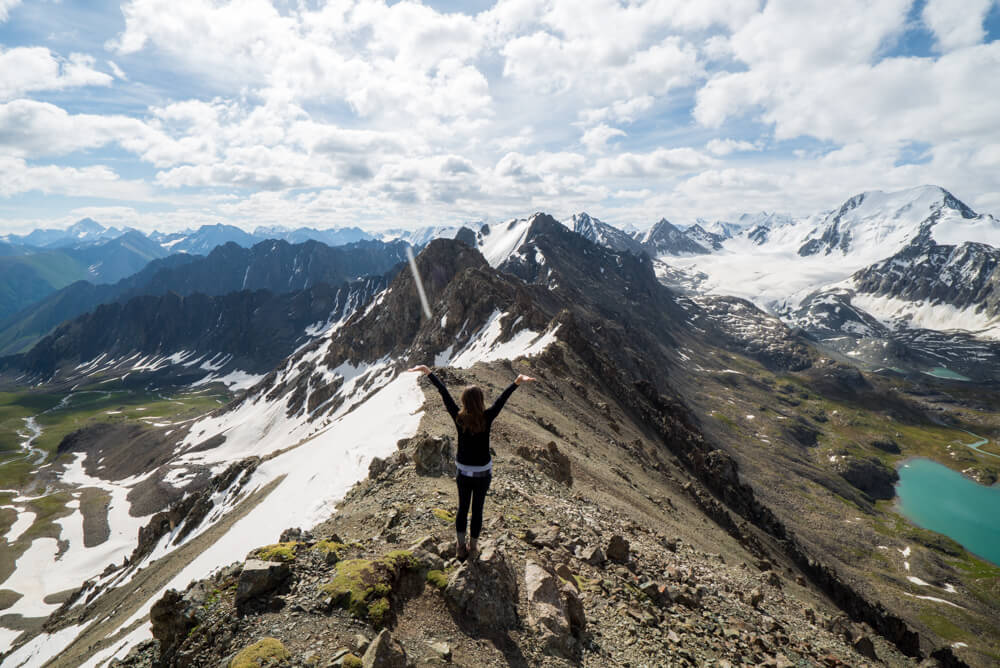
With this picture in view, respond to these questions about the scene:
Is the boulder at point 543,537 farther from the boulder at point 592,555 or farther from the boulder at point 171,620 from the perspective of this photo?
the boulder at point 171,620

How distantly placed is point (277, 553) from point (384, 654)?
4390 millimetres

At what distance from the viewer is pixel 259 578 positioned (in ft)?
30.7

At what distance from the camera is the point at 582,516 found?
1777cm

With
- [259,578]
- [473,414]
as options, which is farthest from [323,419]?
[473,414]

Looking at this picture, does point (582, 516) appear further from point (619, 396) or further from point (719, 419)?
point (719, 419)

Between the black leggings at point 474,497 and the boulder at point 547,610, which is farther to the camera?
the black leggings at point 474,497

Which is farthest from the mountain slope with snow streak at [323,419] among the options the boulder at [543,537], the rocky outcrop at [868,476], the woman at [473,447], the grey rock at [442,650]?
the rocky outcrop at [868,476]

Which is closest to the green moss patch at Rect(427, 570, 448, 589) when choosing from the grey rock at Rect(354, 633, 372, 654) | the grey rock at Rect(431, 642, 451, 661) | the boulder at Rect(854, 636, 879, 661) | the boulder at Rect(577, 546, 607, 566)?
the grey rock at Rect(431, 642, 451, 661)

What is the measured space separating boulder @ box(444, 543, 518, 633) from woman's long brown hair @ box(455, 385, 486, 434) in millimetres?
2975

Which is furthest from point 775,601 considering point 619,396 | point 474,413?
point 619,396

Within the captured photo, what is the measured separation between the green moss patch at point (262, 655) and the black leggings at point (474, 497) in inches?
148

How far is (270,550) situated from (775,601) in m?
20.9

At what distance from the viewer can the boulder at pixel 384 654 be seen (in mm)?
7328

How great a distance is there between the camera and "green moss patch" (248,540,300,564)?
1018cm
